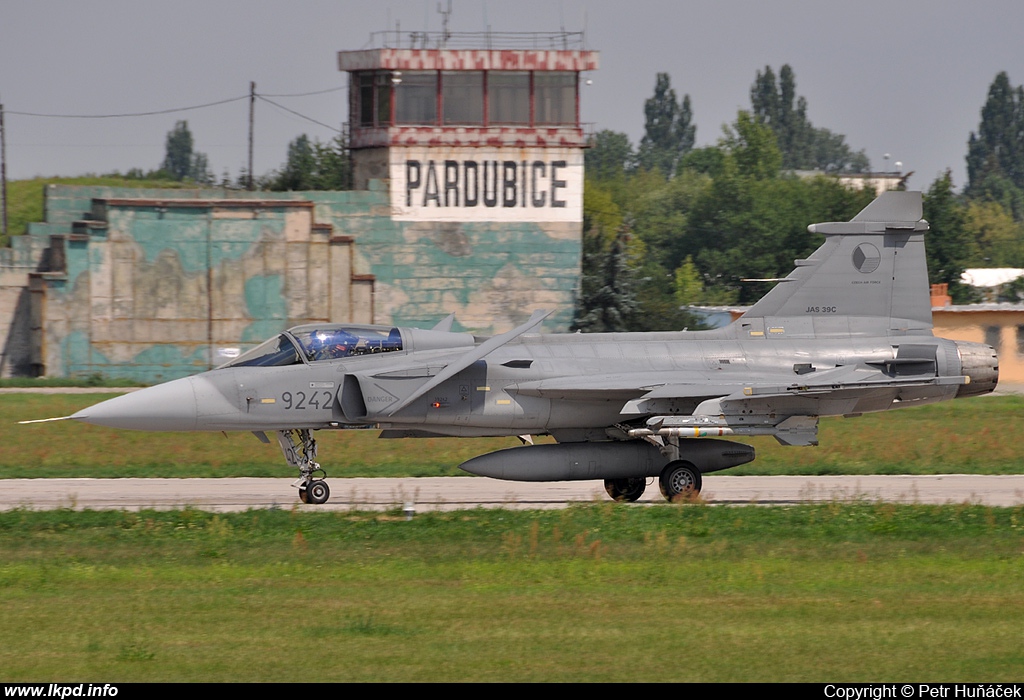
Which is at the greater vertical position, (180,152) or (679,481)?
(180,152)

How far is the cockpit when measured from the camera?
16344mm

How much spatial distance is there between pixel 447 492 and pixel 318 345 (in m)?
3.50

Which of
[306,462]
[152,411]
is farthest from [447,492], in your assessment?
[152,411]

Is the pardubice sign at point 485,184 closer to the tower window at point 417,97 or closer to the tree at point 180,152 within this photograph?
the tower window at point 417,97

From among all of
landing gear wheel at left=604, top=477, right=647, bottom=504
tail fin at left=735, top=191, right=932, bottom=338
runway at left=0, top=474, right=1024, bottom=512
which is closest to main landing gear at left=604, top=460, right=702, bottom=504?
runway at left=0, top=474, right=1024, bottom=512

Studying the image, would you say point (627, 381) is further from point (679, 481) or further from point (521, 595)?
point (521, 595)

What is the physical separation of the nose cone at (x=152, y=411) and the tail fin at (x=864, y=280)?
8.30 metres

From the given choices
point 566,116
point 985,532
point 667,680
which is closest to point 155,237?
point 566,116

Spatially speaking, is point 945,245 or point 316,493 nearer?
point 316,493

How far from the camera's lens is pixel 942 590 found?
427 inches

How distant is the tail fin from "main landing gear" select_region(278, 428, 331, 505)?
269 inches

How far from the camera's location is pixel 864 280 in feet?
60.5

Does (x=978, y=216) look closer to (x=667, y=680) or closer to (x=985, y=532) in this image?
(x=985, y=532)

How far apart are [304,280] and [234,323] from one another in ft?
8.94
